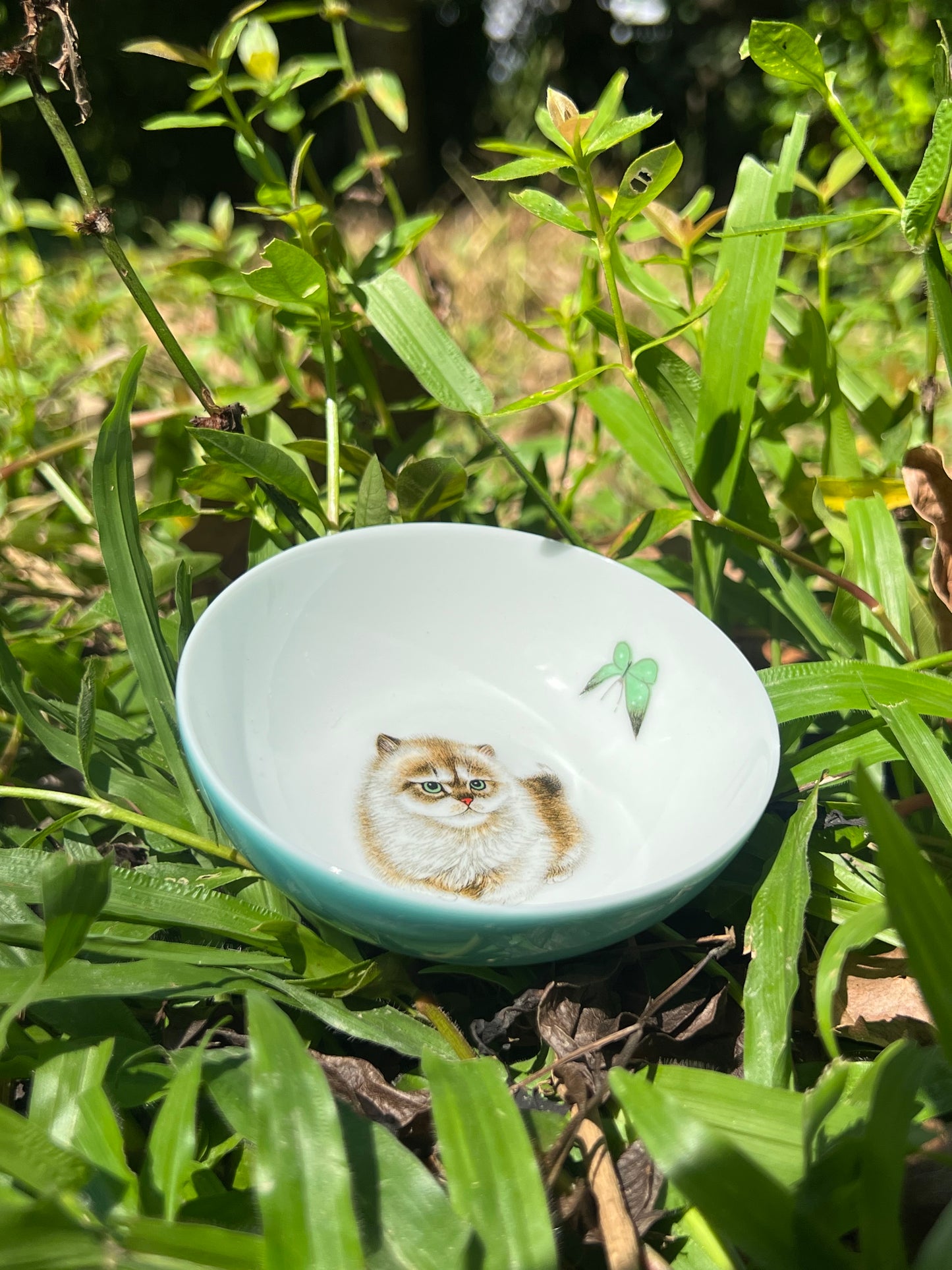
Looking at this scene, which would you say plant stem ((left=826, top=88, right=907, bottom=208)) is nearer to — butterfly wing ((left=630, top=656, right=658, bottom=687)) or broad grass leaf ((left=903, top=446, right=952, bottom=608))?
broad grass leaf ((left=903, top=446, right=952, bottom=608))

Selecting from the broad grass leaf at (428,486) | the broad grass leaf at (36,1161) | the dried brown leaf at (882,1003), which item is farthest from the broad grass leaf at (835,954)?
the broad grass leaf at (428,486)

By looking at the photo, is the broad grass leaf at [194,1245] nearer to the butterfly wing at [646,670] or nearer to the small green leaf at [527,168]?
the butterfly wing at [646,670]

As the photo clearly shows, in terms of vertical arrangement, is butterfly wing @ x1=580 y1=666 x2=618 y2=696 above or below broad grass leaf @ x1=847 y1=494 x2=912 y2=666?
below

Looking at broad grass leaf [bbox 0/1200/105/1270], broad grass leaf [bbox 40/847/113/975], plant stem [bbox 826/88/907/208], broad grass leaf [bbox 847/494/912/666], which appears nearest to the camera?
broad grass leaf [bbox 0/1200/105/1270]

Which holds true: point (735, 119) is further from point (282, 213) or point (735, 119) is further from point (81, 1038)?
point (81, 1038)

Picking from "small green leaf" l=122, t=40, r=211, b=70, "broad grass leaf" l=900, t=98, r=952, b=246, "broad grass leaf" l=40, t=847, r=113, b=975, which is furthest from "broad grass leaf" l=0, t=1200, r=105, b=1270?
"small green leaf" l=122, t=40, r=211, b=70

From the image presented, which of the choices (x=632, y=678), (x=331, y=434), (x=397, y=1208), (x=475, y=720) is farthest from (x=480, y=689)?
(x=397, y=1208)

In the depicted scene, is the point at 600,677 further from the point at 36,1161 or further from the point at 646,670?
the point at 36,1161
